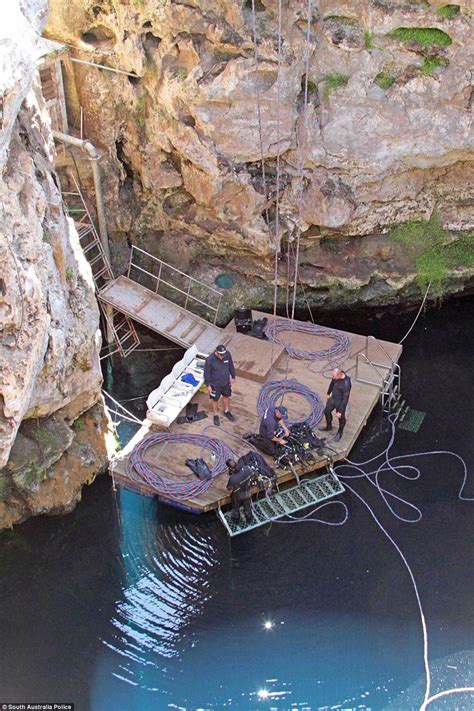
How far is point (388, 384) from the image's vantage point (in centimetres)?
1397

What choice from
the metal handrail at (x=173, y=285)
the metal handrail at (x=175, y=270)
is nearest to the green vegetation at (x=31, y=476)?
the metal handrail at (x=173, y=285)

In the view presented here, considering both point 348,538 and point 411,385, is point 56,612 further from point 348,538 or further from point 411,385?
point 411,385

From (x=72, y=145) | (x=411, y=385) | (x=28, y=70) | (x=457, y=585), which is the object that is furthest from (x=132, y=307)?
(x=457, y=585)

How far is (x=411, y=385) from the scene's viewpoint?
47.9ft

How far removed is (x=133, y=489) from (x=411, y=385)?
17.7 feet

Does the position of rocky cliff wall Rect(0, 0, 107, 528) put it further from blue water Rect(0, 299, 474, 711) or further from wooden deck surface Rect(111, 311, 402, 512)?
wooden deck surface Rect(111, 311, 402, 512)

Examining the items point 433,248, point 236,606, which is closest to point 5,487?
point 236,606

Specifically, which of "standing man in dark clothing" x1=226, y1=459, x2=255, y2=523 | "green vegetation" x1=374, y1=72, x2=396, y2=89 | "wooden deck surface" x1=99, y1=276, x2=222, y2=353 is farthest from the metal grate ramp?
"green vegetation" x1=374, y1=72, x2=396, y2=89

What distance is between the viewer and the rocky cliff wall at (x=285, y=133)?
1300cm

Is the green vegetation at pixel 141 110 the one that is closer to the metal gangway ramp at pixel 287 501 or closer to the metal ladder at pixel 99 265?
the metal ladder at pixel 99 265

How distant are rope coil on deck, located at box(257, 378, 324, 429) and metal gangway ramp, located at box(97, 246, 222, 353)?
1.52 meters

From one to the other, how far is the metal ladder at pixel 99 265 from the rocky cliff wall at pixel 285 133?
2.07 ft

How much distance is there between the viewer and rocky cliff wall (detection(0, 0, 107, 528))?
30.8 ft

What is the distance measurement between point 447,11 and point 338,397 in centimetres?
629
